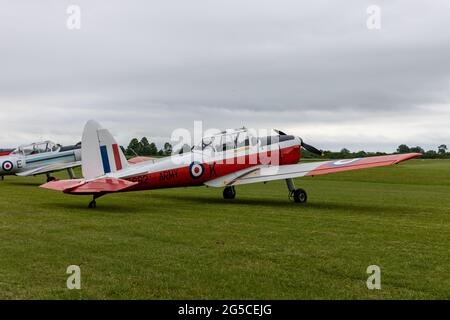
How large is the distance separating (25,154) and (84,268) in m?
18.7

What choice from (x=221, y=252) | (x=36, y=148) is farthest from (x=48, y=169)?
(x=221, y=252)

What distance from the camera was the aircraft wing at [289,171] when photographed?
44.8ft

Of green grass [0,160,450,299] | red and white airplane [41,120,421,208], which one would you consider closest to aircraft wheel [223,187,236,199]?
red and white airplane [41,120,421,208]

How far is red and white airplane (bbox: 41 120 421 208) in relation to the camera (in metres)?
12.0

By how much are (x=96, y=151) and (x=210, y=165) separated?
11.7 feet

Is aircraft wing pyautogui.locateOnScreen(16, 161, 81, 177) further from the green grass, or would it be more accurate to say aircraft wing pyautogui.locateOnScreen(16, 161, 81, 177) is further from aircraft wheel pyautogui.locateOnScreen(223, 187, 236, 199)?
the green grass

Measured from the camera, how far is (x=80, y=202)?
43.8 feet

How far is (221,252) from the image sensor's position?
21.9 feet

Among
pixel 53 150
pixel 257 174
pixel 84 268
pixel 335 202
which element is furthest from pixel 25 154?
pixel 84 268

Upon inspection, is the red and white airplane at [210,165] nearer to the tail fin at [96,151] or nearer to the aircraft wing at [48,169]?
the tail fin at [96,151]

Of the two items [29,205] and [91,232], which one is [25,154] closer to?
[29,205]

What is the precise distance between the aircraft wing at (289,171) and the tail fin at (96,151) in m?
3.30

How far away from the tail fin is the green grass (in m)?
0.96

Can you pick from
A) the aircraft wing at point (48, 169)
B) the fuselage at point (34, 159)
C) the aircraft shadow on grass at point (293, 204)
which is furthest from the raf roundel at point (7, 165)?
the aircraft shadow on grass at point (293, 204)
